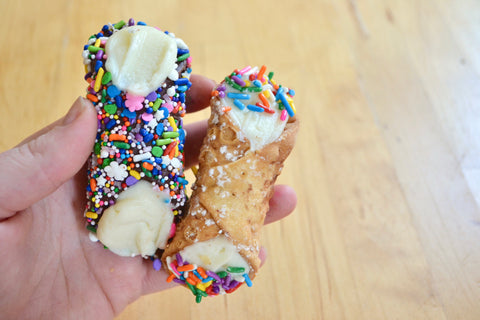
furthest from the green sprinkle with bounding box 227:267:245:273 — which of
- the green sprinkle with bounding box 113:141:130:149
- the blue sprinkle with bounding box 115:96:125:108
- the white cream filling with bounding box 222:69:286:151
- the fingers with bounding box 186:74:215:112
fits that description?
the fingers with bounding box 186:74:215:112

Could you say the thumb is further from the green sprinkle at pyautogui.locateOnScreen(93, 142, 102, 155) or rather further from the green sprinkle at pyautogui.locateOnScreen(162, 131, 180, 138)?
the green sprinkle at pyautogui.locateOnScreen(162, 131, 180, 138)

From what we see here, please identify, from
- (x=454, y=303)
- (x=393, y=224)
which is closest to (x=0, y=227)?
(x=393, y=224)

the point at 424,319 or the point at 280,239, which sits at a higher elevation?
the point at 280,239

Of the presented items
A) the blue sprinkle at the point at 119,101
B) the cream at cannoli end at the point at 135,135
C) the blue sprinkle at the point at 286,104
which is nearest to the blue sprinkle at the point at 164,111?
the cream at cannoli end at the point at 135,135

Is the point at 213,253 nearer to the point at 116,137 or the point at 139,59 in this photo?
the point at 116,137

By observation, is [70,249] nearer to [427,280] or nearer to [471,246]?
[427,280]

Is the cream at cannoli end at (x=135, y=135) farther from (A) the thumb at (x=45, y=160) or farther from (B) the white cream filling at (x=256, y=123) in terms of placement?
(B) the white cream filling at (x=256, y=123)
